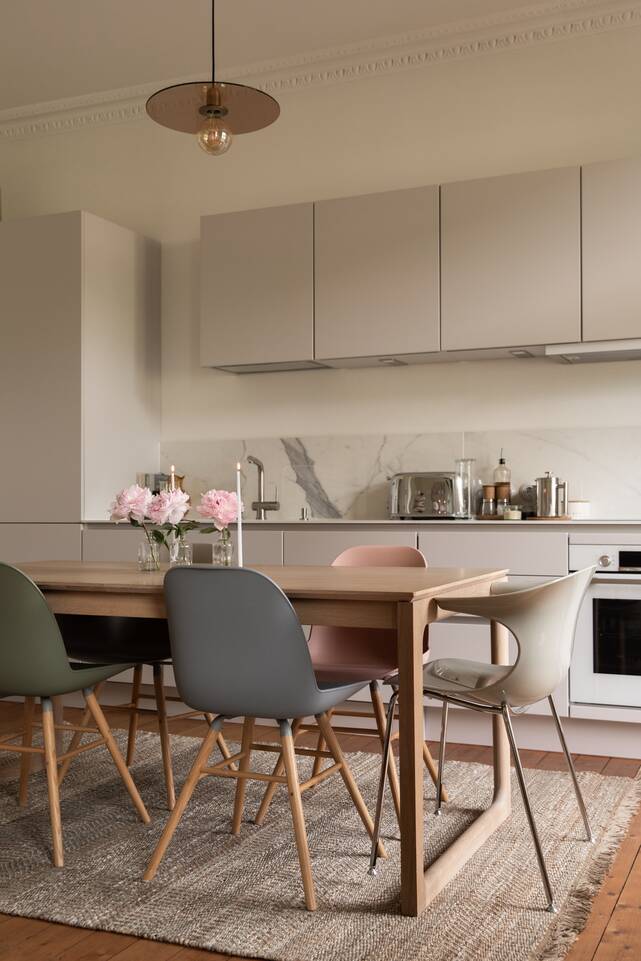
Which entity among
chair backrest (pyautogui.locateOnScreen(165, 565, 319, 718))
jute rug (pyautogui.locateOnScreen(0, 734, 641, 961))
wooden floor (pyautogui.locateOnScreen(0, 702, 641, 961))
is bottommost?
wooden floor (pyautogui.locateOnScreen(0, 702, 641, 961))

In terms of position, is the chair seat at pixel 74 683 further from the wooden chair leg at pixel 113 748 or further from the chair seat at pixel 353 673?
the chair seat at pixel 353 673

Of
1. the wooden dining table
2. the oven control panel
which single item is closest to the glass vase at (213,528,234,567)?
the wooden dining table

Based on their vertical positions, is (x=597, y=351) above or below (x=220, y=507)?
above

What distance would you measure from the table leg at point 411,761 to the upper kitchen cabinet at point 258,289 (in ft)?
8.04

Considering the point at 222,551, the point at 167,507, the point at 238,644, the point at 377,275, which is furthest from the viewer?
the point at 377,275

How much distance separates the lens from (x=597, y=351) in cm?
416

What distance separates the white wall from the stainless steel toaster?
36 cm

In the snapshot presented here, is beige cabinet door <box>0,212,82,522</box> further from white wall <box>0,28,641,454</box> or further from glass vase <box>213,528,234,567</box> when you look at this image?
glass vase <box>213,528,234,567</box>

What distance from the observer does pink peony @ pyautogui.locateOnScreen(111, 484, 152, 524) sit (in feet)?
10.0

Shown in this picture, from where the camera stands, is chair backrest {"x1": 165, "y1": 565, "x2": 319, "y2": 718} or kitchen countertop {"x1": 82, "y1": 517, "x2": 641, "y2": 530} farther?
kitchen countertop {"x1": 82, "y1": 517, "x2": 641, "y2": 530}

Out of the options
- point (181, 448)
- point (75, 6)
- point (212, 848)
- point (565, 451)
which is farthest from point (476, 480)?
point (75, 6)

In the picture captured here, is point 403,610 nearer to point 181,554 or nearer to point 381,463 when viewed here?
point 181,554

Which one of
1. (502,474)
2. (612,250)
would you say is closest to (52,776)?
(502,474)

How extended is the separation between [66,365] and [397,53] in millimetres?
2153
